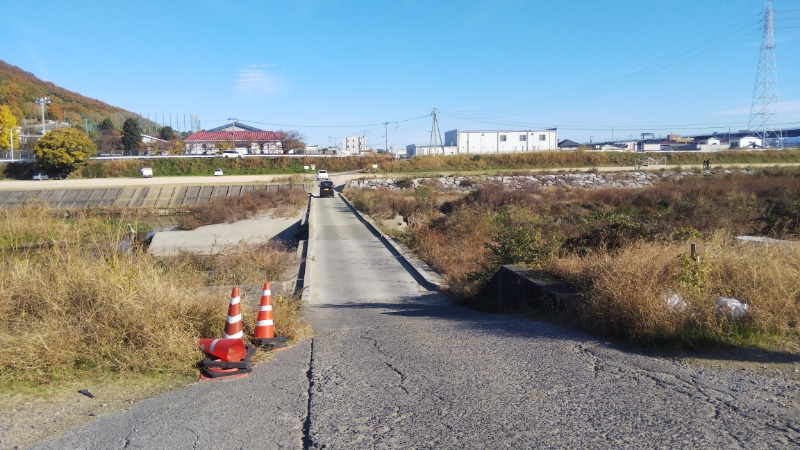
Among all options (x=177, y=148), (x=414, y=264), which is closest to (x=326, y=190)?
(x=414, y=264)

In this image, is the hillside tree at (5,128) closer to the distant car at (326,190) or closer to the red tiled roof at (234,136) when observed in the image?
the red tiled roof at (234,136)

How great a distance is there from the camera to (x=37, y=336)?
5.91 meters

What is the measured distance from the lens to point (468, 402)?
4988mm

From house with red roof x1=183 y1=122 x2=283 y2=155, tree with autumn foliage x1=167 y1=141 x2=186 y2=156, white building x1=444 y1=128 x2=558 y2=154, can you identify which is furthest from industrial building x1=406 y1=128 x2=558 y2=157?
tree with autumn foliage x1=167 y1=141 x2=186 y2=156

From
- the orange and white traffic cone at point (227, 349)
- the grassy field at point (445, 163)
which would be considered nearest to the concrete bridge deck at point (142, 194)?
the grassy field at point (445, 163)

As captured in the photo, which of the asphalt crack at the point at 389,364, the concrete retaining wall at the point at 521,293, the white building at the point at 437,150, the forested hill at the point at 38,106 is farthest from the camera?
the forested hill at the point at 38,106

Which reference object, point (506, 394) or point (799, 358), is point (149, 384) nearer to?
point (506, 394)

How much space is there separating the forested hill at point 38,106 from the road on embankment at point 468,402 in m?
155

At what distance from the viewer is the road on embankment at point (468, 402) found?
169 inches

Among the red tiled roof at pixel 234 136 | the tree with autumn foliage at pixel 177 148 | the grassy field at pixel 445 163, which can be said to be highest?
the red tiled roof at pixel 234 136

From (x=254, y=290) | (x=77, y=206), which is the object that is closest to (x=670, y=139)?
(x=77, y=206)

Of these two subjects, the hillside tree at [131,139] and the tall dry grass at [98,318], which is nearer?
the tall dry grass at [98,318]

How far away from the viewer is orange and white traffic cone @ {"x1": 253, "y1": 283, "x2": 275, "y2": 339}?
284 inches

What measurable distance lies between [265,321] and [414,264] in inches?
483
